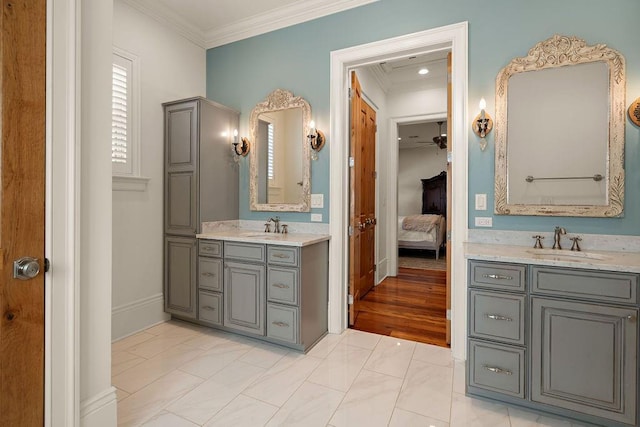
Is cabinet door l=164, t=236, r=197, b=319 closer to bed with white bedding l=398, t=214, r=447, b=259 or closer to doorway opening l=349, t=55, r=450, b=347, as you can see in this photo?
doorway opening l=349, t=55, r=450, b=347

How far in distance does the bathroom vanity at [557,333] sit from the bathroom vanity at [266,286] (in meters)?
1.25

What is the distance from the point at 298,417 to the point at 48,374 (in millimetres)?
1232

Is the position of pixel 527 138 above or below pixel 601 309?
above

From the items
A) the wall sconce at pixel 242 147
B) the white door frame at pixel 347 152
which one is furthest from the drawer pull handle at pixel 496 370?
the wall sconce at pixel 242 147

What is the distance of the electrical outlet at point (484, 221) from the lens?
244cm

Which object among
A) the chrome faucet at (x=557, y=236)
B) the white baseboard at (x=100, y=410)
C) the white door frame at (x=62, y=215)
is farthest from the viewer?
the chrome faucet at (x=557, y=236)

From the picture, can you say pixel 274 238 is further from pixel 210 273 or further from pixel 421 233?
pixel 421 233

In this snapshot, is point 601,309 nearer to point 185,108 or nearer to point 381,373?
point 381,373

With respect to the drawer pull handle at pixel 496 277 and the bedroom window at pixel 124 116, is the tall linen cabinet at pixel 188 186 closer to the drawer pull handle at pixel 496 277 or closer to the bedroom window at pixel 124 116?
the bedroom window at pixel 124 116

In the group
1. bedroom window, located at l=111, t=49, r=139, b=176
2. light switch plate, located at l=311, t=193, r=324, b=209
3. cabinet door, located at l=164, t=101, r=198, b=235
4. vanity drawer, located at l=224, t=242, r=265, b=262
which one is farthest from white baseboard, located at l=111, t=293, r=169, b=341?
light switch plate, located at l=311, t=193, r=324, b=209

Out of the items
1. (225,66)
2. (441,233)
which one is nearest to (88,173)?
(225,66)

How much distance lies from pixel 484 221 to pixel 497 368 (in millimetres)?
1057

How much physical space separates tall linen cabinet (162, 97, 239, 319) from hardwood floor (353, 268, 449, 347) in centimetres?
181

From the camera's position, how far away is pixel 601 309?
5.43 feet
